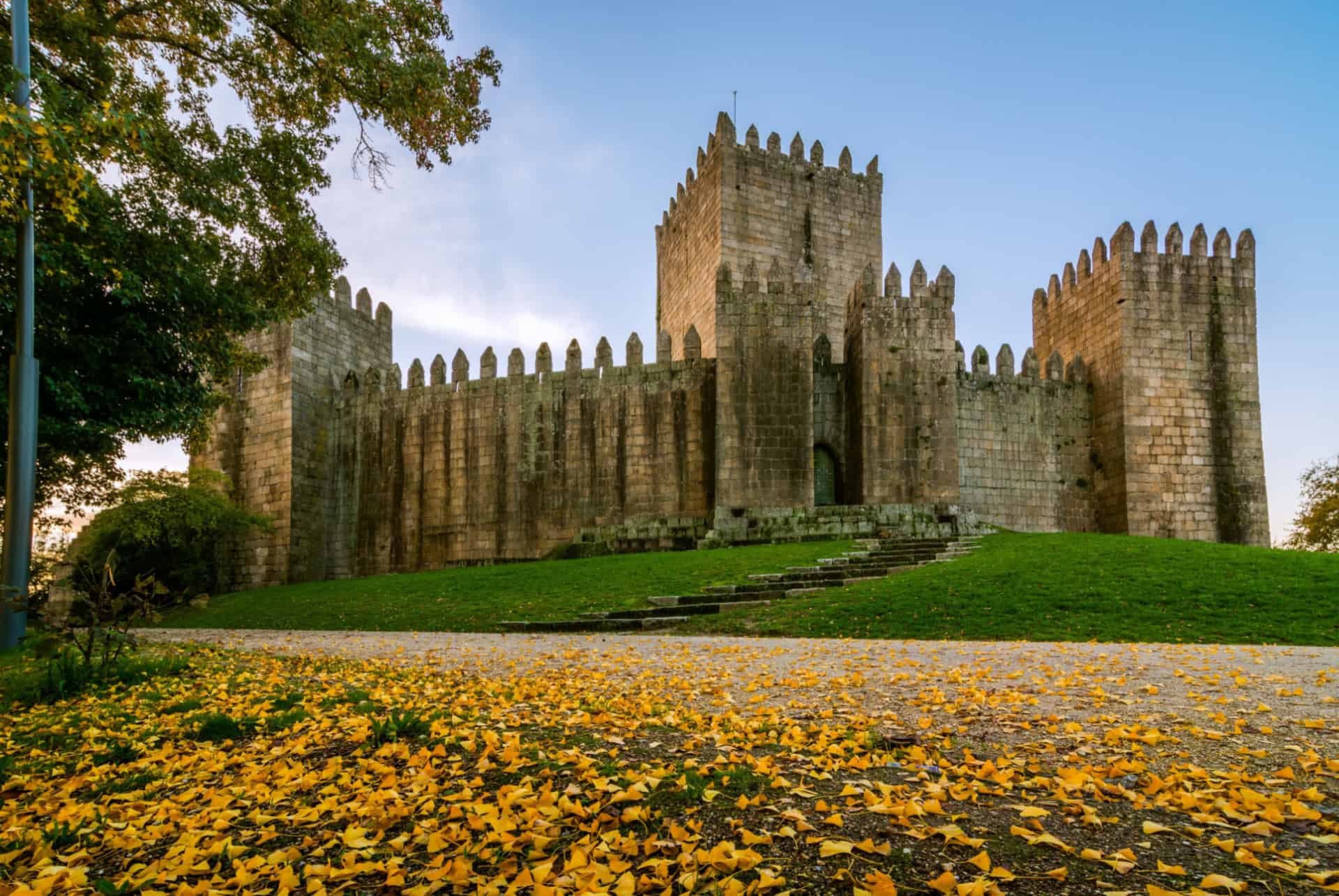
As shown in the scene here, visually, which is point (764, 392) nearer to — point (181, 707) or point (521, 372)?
point (521, 372)

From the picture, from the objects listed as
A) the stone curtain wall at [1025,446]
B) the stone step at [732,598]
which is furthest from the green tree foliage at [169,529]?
the stone curtain wall at [1025,446]

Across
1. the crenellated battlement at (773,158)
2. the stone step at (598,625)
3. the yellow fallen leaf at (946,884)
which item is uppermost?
the crenellated battlement at (773,158)

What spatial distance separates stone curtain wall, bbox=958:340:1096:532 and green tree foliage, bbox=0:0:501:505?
55.0 ft

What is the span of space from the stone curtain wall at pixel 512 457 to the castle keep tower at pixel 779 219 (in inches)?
208

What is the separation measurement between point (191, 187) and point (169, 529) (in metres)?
12.8

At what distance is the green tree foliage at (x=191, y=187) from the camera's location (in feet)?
37.1

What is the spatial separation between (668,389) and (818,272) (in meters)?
9.86

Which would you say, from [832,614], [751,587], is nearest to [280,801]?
[832,614]

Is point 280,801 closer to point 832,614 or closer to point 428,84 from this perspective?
Result: point 832,614

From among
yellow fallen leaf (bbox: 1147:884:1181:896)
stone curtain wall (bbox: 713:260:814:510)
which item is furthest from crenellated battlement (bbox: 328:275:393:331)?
yellow fallen leaf (bbox: 1147:884:1181:896)

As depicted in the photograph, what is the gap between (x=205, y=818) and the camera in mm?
3543

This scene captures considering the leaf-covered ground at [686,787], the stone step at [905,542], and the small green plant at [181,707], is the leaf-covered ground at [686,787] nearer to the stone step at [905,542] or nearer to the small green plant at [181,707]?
the small green plant at [181,707]

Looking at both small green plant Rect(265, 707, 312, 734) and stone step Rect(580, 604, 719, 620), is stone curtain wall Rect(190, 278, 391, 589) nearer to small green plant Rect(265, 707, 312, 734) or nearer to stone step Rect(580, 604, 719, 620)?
stone step Rect(580, 604, 719, 620)

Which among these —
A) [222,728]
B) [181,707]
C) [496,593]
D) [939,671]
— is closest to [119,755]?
[222,728]
